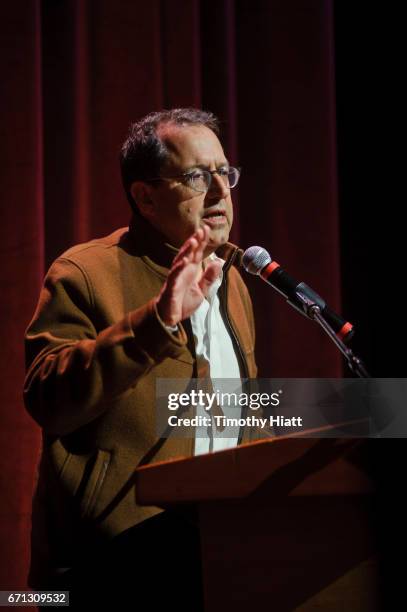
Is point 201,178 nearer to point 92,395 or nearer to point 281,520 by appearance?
point 92,395

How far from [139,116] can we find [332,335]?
1.12 meters

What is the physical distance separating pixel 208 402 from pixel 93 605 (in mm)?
454

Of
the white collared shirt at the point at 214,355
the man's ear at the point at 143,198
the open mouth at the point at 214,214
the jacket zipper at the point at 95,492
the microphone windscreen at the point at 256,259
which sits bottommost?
the jacket zipper at the point at 95,492

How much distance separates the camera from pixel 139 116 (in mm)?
2221

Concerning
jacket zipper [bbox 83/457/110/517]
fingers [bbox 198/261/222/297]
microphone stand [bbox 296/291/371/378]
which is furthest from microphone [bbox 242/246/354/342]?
jacket zipper [bbox 83/457/110/517]

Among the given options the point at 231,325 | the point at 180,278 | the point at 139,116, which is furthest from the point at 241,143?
the point at 180,278

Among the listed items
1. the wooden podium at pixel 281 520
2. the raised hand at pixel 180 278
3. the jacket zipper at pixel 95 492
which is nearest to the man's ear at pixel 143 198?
the raised hand at pixel 180 278

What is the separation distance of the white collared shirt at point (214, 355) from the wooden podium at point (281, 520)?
0.51 m

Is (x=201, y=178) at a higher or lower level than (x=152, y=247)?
higher

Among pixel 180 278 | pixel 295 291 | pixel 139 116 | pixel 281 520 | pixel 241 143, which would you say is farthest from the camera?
pixel 241 143

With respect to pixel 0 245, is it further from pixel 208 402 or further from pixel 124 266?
pixel 208 402

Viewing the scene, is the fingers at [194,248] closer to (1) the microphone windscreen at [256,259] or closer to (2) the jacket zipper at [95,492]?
(1) the microphone windscreen at [256,259]

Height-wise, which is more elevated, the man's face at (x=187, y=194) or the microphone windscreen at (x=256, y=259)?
the man's face at (x=187, y=194)

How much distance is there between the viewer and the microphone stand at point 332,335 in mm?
1306
